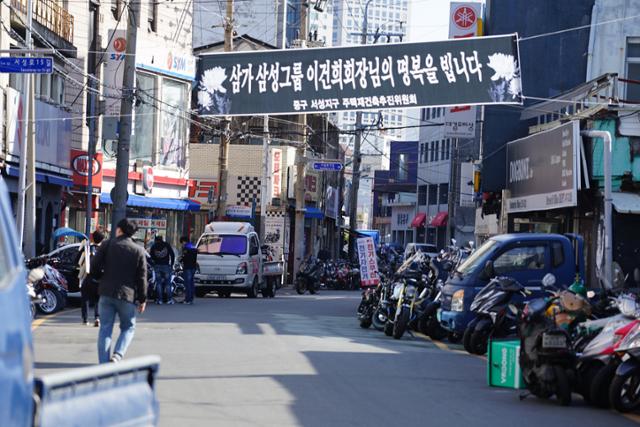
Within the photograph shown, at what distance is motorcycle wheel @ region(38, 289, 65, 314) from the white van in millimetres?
11167

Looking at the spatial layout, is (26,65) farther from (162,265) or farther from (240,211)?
(240,211)

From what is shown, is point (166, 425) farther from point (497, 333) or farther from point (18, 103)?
point (18, 103)

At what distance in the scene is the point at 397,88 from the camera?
Answer: 2333 cm

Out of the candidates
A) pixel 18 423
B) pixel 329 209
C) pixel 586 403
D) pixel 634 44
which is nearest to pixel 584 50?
pixel 634 44

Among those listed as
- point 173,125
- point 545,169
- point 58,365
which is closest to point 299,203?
point 173,125

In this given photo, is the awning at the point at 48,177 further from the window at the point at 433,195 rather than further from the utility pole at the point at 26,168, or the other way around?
the window at the point at 433,195

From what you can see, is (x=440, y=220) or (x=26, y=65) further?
(x=440, y=220)

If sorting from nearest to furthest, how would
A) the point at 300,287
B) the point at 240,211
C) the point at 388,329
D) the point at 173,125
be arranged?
the point at 388,329, the point at 300,287, the point at 173,125, the point at 240,211

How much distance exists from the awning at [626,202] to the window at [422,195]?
2901 inches

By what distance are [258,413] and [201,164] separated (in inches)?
1796

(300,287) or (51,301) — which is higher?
(51,301)

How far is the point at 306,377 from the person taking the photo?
1335 cm

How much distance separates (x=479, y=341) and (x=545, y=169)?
14352 mm

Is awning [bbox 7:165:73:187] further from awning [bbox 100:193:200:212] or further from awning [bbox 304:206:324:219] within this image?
awning [bbox 304:206:324:219]
